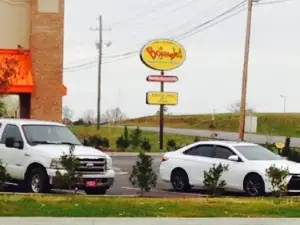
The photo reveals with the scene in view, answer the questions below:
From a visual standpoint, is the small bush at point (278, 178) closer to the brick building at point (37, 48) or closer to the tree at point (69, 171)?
the tree at point (69, 171)

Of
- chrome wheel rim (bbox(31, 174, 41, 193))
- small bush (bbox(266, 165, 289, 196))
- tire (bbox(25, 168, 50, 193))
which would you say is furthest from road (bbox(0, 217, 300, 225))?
chrome wheel rim (bbox(31, 174, 41, 193))

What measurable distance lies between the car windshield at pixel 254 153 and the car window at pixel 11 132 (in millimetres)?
5837

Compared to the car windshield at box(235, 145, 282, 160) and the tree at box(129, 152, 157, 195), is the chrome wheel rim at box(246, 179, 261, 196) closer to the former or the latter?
the car windshield at box(235, 145, 282, 160)

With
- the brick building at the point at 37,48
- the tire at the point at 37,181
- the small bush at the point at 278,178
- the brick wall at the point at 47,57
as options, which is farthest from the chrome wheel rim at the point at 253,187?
the brick wall at the point at 47,57

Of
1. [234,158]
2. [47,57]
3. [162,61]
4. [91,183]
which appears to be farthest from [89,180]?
[162,61]

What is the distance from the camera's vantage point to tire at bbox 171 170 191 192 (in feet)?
74.4

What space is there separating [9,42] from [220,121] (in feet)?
267

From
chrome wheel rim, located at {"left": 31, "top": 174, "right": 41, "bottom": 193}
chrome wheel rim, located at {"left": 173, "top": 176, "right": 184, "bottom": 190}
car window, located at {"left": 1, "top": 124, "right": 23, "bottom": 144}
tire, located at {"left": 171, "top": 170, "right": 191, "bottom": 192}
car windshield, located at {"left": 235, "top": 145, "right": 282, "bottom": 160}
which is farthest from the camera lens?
chrome wheel rim, located at {"left": 173, "top": 176, "right": 184, "bottom": 190}

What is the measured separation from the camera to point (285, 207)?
56.4ft

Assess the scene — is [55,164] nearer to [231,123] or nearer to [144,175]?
[144,175]

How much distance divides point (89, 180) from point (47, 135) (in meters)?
1.91

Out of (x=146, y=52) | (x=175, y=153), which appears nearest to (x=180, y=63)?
(x=146, y=52)

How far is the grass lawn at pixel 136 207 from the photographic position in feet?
50.8

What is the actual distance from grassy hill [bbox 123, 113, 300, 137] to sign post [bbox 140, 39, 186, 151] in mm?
55433
